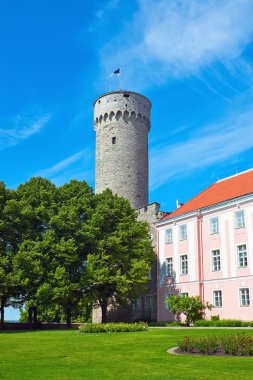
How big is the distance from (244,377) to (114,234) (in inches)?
1218

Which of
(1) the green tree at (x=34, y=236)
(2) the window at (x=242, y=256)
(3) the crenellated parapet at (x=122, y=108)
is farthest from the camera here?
(3) the crenellated parapet at (x=122, y=108)

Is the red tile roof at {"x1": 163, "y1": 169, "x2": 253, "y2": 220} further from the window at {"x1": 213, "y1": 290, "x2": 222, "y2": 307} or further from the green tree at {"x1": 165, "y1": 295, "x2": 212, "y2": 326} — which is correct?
the green tree at {"x1": 165, "y1": 295, "x2": 212, "y2": 326}

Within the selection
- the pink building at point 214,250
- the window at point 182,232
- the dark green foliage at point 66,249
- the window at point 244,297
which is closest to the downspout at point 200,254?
the pink building at point 214,250

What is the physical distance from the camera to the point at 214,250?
129 feet

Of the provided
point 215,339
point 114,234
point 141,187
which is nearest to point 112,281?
point 114,234

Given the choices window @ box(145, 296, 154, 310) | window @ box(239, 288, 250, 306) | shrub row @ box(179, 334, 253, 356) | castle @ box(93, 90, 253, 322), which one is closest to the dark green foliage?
castle @ box(93, 90, 253, 322)

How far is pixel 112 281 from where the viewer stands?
128 ft

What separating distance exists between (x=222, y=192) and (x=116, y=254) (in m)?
10.7

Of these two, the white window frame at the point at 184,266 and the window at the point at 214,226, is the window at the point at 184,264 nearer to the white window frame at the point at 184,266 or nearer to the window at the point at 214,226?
the white window frame at the point at 184,266

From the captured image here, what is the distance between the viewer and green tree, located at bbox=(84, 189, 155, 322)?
39062mm

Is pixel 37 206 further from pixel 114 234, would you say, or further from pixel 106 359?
pixel 106 359

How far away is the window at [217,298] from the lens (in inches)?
1489

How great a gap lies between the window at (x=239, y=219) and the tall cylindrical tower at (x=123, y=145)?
1896 cm

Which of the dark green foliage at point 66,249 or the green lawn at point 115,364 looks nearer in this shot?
the green lawn at point 115,364
